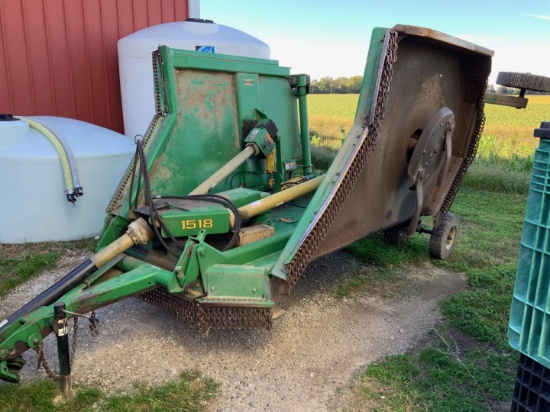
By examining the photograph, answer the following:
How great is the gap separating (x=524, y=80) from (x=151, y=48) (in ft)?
14.9

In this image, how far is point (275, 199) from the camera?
3.30m

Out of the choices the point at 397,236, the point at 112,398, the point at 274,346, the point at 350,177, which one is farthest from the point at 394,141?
the point at 112,398

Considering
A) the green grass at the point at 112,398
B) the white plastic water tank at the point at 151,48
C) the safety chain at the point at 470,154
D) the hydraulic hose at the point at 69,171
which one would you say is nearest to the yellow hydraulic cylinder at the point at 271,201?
the green grass at the point at 112,398

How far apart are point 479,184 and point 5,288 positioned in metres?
7.06

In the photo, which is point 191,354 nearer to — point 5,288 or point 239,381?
point 239,381

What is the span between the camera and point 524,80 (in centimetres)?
287

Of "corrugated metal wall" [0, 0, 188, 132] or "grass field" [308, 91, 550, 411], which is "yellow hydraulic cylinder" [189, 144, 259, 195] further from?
"corrugated metal wall" [0, 0, 188, 132]

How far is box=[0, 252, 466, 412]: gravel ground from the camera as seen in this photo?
265cm

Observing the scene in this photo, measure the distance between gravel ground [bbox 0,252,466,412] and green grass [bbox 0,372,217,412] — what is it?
9cm

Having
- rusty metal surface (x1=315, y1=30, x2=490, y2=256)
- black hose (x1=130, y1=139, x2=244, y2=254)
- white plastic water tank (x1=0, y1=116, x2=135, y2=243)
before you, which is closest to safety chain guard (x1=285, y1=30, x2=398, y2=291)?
rusty metal surface (x1=315, y1=30, x2=490, y2=256)

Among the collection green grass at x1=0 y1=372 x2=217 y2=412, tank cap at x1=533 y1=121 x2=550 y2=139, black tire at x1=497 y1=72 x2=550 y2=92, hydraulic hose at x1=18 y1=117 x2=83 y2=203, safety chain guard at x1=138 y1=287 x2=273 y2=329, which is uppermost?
black tire at x1=497 y1=72 x2=550 y2=92

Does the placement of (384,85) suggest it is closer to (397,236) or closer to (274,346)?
(274,346)

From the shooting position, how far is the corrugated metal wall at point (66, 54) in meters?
5.91

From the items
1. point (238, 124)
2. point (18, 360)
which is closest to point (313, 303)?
point (238, 124)
